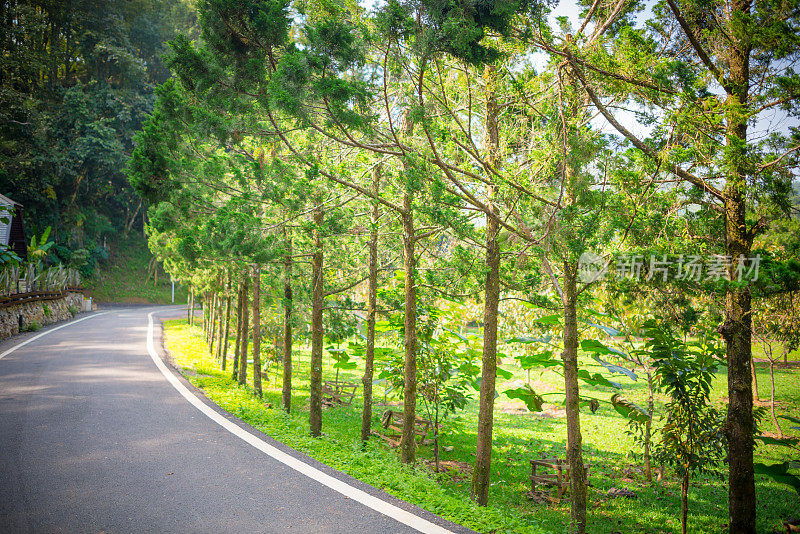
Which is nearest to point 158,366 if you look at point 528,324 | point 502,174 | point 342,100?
point 342,100

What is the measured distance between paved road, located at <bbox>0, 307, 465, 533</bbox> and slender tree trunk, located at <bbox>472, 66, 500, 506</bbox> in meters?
3.49

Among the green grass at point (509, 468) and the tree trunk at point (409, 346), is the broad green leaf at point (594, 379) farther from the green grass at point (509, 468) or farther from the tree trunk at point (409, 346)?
the tree trunk at point (409, 346)

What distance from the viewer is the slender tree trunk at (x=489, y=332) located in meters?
7.56

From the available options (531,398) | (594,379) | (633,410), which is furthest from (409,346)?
(633,410)

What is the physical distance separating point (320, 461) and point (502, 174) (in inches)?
181

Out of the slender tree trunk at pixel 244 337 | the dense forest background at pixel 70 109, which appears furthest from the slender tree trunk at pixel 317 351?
the dense forest background at pixel 70 109

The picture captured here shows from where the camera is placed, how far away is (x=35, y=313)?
20.4 meters

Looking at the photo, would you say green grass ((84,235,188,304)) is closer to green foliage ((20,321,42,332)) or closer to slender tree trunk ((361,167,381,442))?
green foliage ((20,321,42,332))

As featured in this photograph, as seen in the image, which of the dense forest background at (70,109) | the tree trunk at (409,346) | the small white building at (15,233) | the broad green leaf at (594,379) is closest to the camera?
the broad green leaf at (594,379)

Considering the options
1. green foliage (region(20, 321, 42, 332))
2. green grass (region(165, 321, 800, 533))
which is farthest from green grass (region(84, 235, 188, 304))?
green grass (region(165, 321, 800, 533))

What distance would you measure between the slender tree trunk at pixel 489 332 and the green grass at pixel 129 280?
4174 cm

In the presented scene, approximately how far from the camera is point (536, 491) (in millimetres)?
9648

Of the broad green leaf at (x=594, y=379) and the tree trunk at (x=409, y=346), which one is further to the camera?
the tree trunk at (x=409, y=346)

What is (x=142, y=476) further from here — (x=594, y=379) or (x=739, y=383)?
(x=739, y=383)
